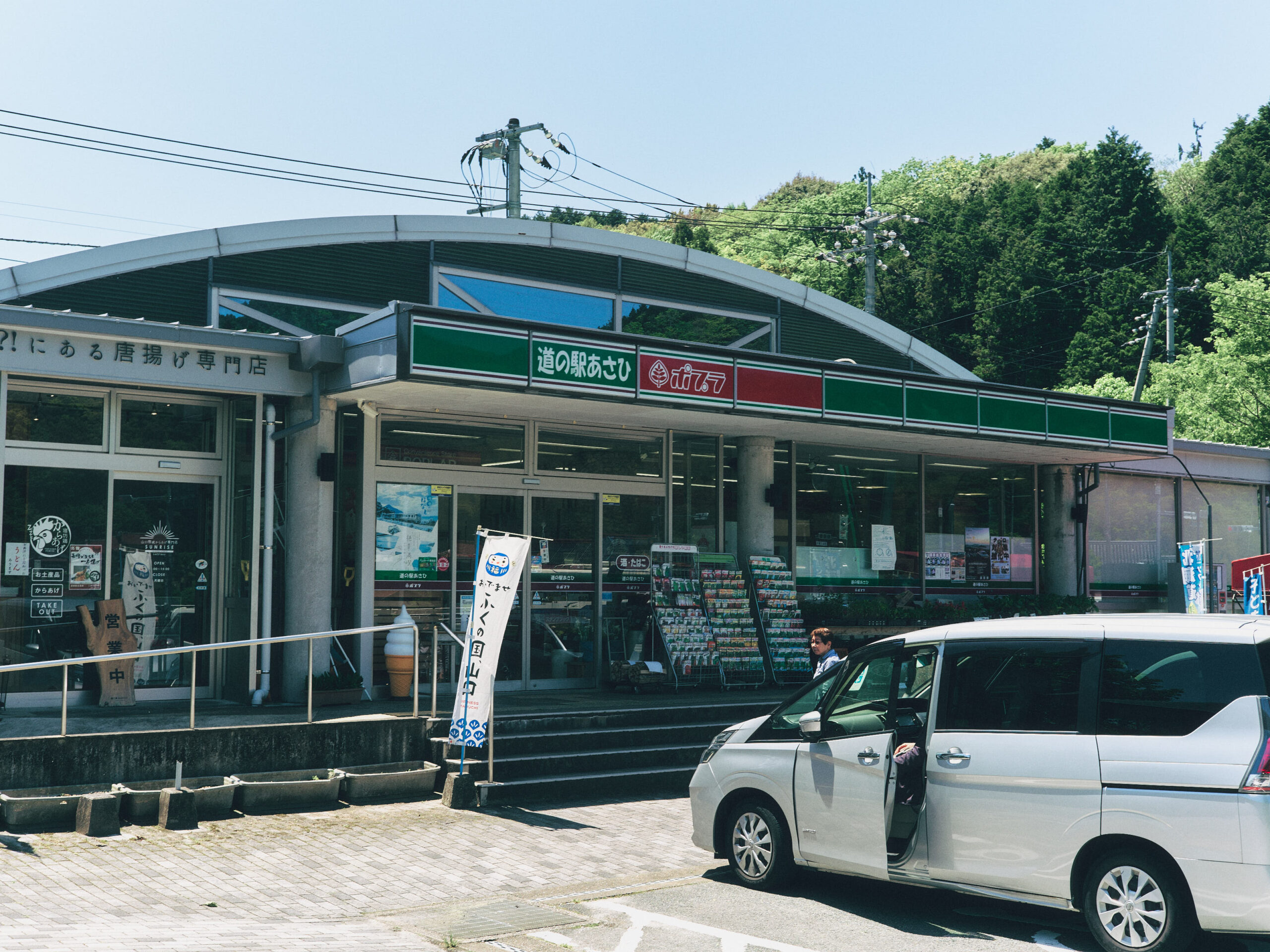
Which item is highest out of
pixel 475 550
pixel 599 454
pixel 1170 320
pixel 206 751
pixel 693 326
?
pixel 1170 320

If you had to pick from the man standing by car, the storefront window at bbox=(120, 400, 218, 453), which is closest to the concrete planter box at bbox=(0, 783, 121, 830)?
the storefront window at bbox=(120, 400, 218, 453)

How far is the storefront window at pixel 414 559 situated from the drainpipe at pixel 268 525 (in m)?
1.17

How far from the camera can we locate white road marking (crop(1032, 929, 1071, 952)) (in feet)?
21.5

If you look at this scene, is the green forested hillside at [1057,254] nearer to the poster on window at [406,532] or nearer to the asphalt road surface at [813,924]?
the poster on window at [406,532]

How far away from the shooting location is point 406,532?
44.8 ft

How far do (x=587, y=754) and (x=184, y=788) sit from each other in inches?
148

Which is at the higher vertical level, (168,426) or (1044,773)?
(168,426)

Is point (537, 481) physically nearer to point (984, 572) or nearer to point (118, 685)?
point (118, 685)

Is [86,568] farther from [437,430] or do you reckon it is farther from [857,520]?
[857,520]

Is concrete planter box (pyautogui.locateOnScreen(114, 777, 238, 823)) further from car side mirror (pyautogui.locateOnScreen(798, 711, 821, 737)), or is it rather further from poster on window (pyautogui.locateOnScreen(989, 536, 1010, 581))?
poster on window (pyautogui.locateOnScreen(989, 536, 1010, 581))

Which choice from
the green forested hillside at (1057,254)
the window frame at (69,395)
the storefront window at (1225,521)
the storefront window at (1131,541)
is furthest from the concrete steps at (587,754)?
the green forested hillside at (1057,254)

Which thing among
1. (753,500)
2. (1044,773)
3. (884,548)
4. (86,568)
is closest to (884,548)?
(884,548)

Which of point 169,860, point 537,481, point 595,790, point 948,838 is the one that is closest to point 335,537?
point 537,481

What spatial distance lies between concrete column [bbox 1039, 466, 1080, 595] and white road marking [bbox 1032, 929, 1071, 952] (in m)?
13.7
